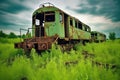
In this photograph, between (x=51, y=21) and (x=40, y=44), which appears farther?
(x=51, y=21)

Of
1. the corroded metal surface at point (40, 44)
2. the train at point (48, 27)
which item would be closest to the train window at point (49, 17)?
the train at point (48, 27)

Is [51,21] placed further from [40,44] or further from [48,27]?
[40,44]

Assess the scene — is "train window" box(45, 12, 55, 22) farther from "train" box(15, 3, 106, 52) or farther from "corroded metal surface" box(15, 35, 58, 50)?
"corroded metal surface" box(15, 35, 58, 50)

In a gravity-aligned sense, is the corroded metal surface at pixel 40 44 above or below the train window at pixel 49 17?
below

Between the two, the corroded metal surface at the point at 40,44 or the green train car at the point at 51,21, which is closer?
the corroded metal surface at the point at 40,44

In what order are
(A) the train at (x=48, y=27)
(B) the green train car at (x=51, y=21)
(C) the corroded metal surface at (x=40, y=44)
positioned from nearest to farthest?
(C) the corroded metal surface at (x=40, y=44) < (A) the train at (x=48, y=27) < (B) the green train car at (x=51, y=21)

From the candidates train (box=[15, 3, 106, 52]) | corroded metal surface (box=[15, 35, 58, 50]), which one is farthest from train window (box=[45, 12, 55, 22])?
corroded metal surface (box=[15, 35, 58, 50])

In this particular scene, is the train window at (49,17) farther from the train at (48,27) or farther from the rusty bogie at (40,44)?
the rusty bogie at (40,44)

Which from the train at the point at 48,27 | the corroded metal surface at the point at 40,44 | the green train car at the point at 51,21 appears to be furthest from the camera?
the green train car at the point at 51,21

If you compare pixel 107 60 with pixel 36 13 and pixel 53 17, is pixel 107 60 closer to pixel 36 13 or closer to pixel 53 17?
pixel 53 17

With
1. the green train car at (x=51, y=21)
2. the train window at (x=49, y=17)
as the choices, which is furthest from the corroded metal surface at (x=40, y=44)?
the train window at (x=49, y=17)

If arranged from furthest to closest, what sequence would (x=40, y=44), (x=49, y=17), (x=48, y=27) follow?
1. (x=49, y=17)
2. (x=48, y=27)
3. (x=40, y=44)

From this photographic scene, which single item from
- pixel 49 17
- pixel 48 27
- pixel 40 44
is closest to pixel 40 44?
pixel 40 44

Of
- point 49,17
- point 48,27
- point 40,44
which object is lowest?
point 40,44
